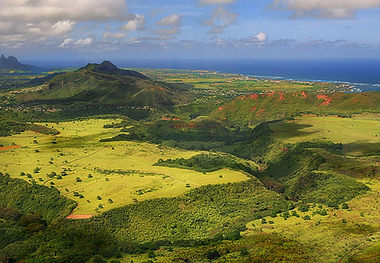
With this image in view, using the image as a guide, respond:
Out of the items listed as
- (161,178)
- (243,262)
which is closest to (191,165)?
(161,178)

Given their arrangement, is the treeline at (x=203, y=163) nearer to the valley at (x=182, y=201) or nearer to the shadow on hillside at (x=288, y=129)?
the valley at (x=182, y=201)

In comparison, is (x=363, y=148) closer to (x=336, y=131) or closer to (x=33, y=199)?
(x=336, y=131)

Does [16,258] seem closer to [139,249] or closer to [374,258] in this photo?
[139,249]

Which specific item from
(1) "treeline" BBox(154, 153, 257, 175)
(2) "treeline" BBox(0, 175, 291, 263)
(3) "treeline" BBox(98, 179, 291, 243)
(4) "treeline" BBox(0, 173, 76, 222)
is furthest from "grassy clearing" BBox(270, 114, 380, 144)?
(4) "treeline" BBox(0, 173, 76, 222)

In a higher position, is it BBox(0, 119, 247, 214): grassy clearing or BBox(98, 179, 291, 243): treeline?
BBox(0, 119, 247, 214): grassy clearing

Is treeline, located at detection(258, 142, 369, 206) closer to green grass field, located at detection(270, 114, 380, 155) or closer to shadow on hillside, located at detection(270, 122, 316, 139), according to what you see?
green grass field, located at detection(270, 114, 380, 155)

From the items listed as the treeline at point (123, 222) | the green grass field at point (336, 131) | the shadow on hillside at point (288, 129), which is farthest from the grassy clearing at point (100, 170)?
the green grass field at point (336, 131)
